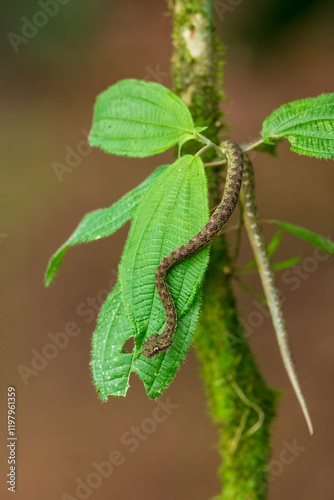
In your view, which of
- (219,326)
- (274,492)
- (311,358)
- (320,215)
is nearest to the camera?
(219,326)

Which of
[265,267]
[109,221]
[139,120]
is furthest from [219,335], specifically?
[139,120]

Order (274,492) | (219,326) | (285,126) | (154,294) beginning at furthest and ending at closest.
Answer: (274,492) → (219,326) → (285,126) → (154,294)

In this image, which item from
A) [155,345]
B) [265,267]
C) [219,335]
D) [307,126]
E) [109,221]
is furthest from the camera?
[219,335]

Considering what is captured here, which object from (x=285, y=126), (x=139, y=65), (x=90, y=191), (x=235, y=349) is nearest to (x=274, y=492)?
(x=235, y=349)

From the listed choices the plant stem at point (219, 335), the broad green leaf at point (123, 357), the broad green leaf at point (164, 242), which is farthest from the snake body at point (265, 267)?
the broad green leaf at point (123, 357)

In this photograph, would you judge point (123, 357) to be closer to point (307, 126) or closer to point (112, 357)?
point (112, 357)

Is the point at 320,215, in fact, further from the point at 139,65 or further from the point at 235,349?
the point at 235,349

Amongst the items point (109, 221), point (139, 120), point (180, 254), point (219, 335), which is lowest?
point (219, 335)
